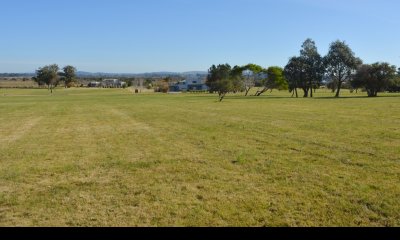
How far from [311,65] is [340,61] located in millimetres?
5824

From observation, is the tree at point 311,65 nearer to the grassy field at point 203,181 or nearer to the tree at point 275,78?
the tree at point 275,78

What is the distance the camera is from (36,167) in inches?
436

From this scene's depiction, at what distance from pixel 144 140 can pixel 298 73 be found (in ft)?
235

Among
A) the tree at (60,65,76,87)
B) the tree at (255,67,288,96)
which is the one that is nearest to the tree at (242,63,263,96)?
the tree at (255,67,288,96)

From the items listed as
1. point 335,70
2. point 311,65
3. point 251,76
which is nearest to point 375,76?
point 335,70

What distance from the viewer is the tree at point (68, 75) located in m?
164

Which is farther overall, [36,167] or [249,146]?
[249,146]

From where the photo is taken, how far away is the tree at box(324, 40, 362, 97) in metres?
79.2

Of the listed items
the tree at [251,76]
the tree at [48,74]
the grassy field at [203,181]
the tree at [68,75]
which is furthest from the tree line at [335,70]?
the tree at [68,75]

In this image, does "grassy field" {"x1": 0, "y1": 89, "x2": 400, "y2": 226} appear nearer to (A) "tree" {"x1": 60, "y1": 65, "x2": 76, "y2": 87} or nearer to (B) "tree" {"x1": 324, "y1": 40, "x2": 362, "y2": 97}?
(B) "tree" {"x1": 324, "y1": 40, "x2": 362, "y2": 97}

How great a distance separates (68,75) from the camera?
167500 millimetres

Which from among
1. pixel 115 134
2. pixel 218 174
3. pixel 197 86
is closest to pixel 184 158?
pixel 218 174

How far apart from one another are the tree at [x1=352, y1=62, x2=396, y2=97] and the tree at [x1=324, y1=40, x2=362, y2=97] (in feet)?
7.86
